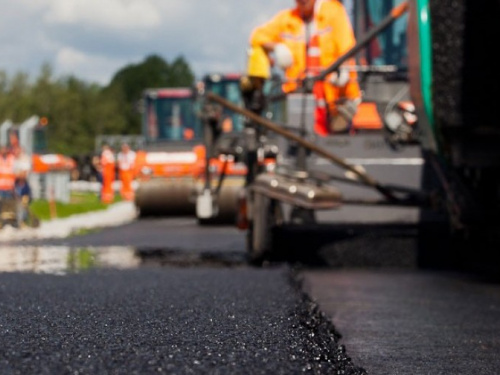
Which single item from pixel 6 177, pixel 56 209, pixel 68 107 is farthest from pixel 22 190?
pixel 68 107

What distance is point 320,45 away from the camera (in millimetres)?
8055

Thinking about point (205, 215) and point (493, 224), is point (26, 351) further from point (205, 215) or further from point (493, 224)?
point (205, 215)

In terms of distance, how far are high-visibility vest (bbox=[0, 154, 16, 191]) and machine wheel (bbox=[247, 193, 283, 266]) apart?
908 cm

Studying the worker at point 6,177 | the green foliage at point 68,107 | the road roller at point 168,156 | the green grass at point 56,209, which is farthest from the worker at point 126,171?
the green foliage at point 68,107

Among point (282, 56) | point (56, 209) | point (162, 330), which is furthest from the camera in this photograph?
point (56, 209)

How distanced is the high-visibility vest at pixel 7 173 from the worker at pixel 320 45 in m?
8.76

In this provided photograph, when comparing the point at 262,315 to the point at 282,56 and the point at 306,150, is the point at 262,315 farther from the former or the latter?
the point at 306,150

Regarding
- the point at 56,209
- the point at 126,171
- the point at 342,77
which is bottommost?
the point at 56,209

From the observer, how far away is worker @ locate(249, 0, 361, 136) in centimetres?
786

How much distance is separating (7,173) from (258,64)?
1003 centimetres

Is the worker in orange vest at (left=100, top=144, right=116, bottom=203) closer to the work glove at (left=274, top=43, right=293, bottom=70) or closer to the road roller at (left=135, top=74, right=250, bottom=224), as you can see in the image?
the road roller at (left=135, top=74, right=250, bottom=224)

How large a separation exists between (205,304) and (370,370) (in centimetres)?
109

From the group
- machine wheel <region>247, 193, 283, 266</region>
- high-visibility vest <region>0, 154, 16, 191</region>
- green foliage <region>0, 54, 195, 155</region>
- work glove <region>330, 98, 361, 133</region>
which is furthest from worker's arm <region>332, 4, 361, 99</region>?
green foliage <region>0, 54, 195, 155</region>

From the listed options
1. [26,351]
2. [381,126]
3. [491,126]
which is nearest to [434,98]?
[491,126]
